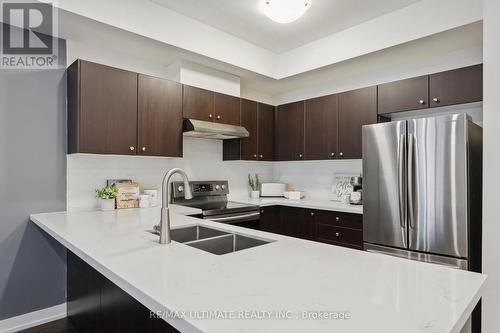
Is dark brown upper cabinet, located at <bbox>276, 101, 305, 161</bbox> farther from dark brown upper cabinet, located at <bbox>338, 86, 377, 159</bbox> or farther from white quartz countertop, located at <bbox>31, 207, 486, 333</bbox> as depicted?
white quartz countertop, located at <bbox>31, 207, 486, 333</bbox>

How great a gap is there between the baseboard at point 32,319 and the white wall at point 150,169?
2.87ft

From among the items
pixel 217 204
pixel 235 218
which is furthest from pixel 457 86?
pixel 217 204

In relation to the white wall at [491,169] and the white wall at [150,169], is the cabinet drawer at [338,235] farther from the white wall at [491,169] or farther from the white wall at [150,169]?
the white wall at [150,169]

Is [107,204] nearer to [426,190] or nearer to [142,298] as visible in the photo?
[142,298]

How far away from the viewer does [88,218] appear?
231 cm

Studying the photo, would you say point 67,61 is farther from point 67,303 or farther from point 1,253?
point 67,303

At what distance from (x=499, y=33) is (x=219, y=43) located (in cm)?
234

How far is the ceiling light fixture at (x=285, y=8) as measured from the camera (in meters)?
2.24

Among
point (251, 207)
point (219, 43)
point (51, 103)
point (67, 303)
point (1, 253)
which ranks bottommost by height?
point (67, 303)

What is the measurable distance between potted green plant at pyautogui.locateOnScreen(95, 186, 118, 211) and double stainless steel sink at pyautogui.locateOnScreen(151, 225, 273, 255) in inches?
41.3

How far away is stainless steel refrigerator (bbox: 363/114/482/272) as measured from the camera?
2170 mm

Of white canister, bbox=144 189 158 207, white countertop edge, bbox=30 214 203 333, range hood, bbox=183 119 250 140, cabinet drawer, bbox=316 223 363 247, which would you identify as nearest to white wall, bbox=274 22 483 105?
range hood, bbox=183 119 250 140

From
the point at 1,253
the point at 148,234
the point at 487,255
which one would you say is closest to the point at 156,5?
the point at 148,234

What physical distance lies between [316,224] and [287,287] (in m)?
2.34
